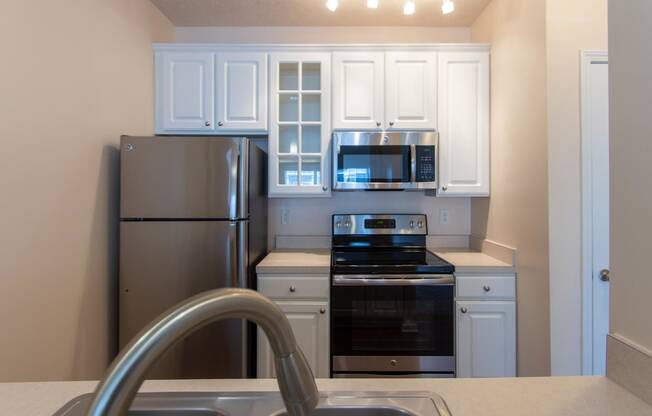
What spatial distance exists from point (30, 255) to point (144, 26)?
5.23ft

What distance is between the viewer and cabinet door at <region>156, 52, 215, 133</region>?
2.32m

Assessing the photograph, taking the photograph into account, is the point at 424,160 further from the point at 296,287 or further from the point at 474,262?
the point at 296,287

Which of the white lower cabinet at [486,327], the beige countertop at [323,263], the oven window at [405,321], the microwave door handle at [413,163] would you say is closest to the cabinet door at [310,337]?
the oven window at [405,321]

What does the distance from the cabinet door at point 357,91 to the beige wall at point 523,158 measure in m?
0.76

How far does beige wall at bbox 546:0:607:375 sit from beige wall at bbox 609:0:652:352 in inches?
37.7

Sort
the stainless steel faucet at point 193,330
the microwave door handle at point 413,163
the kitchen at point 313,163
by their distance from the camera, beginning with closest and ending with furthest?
the stainless steel faucet at point 193,330, the kitchen at point 313,163, the microwave door handle at point 413,163

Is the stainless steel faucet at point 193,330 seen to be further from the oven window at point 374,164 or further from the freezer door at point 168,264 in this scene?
the oven window at point 374,164

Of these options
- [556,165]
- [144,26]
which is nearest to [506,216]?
[556,165]

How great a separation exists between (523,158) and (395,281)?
0.98m

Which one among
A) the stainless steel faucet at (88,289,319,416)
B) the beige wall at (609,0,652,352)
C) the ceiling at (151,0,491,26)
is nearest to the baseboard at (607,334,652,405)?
the beige wall at (609,0,652,352)

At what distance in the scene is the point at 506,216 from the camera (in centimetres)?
211

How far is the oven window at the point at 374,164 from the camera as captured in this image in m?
2.30

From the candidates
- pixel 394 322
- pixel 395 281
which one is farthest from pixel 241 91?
pixel 394 322

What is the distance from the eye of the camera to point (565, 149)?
165cm
